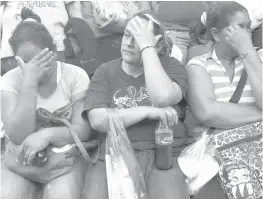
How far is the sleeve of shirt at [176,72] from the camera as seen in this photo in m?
1.81

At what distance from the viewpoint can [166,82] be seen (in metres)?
1.69

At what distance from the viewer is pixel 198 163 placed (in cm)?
170

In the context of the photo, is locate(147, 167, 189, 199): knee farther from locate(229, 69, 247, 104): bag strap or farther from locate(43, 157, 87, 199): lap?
locate(229, 69, 247, 104): bag strap

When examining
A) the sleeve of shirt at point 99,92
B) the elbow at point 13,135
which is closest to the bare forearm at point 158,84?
the sleeve of shirt at point 99,92

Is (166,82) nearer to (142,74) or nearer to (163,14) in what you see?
(142,74)

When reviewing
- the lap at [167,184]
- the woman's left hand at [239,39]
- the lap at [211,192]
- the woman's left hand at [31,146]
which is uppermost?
the woman's left hand at [239,39]

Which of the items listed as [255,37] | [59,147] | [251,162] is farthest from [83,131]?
[255,37]

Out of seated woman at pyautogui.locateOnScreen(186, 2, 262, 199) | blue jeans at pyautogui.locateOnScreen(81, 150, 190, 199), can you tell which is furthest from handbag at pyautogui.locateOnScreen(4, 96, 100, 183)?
seated woman at pyautogui.locateOnScreen(186, 2, 262, 199)

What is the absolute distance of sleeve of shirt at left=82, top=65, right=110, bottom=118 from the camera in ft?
→ 5.76

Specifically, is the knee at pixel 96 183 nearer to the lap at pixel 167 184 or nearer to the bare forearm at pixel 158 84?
the lap at pixel 167 184

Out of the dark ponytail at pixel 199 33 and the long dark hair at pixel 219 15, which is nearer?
the long dark hair at pixel 219 15

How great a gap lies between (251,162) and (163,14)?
147cm

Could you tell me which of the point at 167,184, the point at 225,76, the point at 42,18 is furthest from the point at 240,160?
the point at 42,18

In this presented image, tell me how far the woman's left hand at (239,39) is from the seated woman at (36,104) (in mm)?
841
